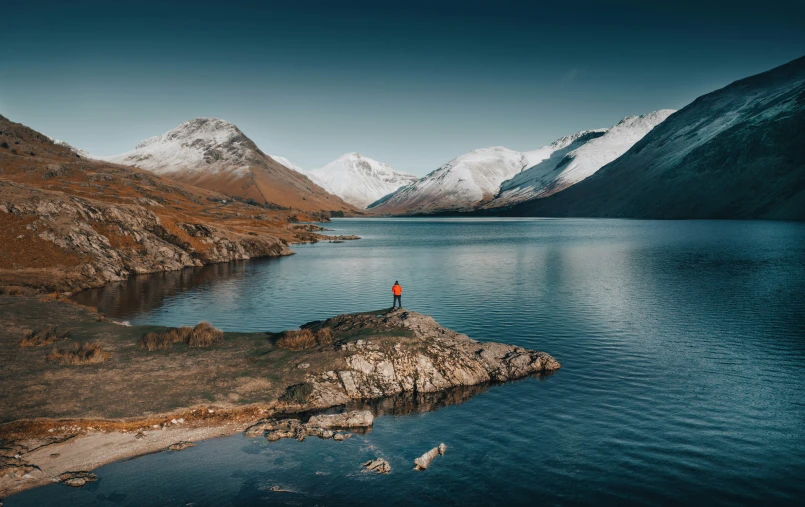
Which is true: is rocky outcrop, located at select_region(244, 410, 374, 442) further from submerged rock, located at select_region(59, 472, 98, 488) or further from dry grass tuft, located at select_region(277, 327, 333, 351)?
dry grass tuft, located at select_region(277, 327, 333, 351)

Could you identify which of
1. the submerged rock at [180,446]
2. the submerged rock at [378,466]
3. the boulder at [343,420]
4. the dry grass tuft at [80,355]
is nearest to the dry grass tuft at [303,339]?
the boulder at [343,420]

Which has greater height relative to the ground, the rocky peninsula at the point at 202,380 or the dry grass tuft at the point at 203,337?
the dry grass tuft at the point at 203,337

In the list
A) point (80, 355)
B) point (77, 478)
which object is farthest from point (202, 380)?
point (77, 478)

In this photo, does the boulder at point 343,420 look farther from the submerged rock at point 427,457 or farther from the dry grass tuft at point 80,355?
the dry grass tuft at point 80,355

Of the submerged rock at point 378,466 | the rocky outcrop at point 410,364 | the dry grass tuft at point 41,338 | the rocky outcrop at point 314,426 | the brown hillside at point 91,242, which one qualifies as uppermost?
the brown hillside at point 91,242

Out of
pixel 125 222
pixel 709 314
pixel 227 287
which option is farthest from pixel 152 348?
pixel 125 222

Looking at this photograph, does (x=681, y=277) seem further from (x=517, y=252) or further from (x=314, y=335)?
(x=314, y=335)
